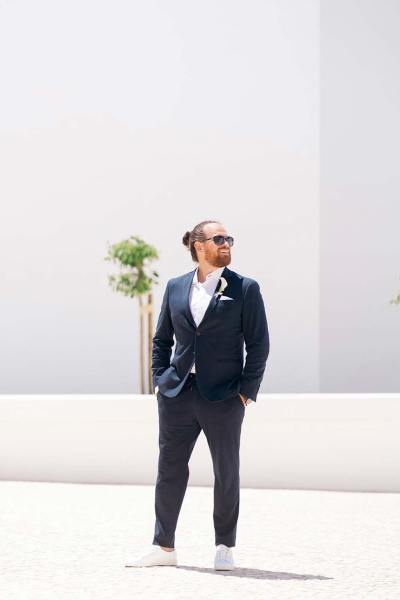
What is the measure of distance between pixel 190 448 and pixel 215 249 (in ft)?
2.90

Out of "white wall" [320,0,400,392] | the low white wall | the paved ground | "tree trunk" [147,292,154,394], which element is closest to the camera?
the paved ground

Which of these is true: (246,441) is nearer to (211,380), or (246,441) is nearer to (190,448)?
(190,448)

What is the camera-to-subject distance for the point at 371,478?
8.69 metres

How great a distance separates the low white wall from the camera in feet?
28.6

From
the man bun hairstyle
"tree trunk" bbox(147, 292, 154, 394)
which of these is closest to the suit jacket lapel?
the man bun hairstyle

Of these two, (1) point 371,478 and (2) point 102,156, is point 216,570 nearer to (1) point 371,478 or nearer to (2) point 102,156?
(1) point 371,478

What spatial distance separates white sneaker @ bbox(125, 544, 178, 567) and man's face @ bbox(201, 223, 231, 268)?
1290mm

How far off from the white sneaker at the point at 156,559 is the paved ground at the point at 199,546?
46mm

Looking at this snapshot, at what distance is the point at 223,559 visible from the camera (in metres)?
5.07

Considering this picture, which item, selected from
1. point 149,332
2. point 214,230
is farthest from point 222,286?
point 149,332

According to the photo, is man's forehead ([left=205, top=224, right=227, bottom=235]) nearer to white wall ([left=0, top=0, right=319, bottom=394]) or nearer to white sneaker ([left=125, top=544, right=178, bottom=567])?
white sneaker ([left=125, top=544, right=178, bottom=567])

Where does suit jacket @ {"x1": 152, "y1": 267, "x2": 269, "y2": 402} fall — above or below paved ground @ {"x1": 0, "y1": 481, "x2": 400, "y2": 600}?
above

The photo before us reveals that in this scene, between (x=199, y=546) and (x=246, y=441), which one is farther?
(x=246, y=441)

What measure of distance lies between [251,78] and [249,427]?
19.7ft
